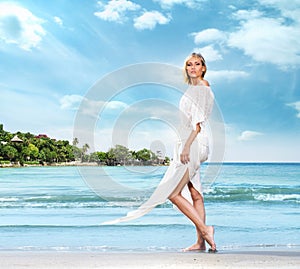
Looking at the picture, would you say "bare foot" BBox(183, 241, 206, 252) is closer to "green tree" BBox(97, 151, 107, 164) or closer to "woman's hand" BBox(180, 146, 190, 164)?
"woman's hand" BBox(180, 146, 190, 164)

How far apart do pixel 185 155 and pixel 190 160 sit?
5 cm

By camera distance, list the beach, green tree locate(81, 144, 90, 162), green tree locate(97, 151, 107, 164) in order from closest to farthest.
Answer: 1. the beach
2. green tree locate(81, 144, 90, 162)
3. green tree locate(97, 151, 107, 164)

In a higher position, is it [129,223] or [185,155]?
[185,155]

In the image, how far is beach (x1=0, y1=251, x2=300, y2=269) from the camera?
313 centimetres

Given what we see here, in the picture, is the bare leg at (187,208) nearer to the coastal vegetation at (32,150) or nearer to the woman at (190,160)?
the woman at (190,160)

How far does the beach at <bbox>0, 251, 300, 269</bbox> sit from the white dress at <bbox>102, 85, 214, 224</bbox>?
0.33 meters

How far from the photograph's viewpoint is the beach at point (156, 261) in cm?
313

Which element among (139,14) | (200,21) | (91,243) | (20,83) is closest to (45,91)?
(20,83)

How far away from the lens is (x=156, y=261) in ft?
10.7

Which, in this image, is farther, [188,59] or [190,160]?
[188,59]

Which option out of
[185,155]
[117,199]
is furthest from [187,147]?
[117,199]

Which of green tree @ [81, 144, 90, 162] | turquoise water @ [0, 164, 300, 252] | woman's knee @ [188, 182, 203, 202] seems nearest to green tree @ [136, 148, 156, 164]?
turquoise water @ [0, 164, 300, 252]

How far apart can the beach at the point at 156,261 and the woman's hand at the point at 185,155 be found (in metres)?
0.58

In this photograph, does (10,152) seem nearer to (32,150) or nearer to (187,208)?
(32,150)
